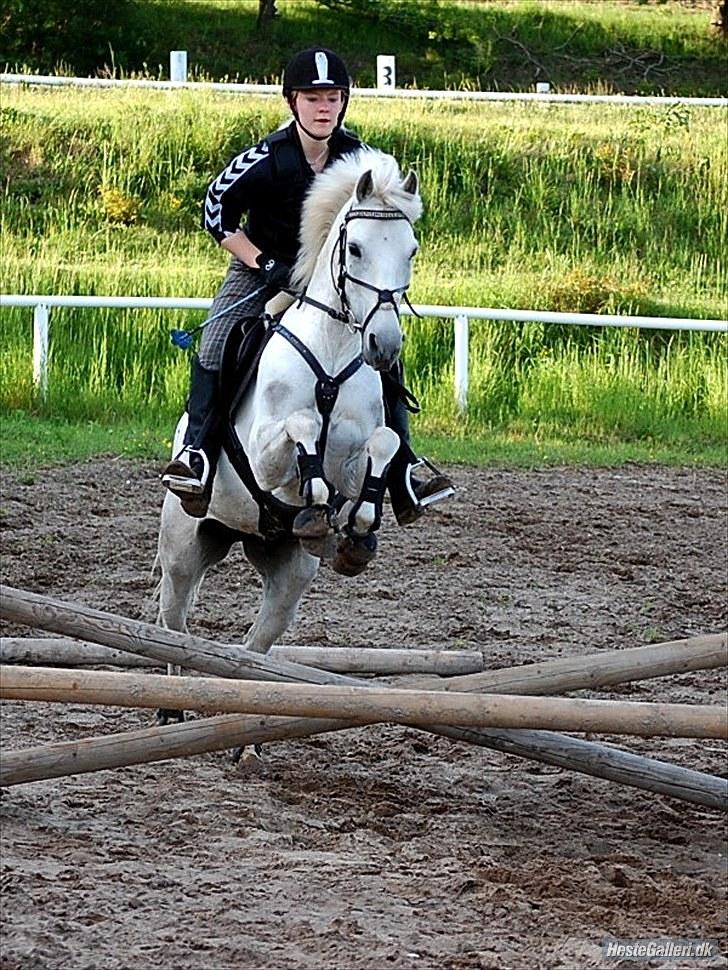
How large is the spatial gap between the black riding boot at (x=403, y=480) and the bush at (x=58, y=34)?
75.2 feet

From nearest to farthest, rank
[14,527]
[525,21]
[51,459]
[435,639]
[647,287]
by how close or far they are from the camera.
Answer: [435,639] < [14,527] < [51,459] < [647,287] < [525,21]

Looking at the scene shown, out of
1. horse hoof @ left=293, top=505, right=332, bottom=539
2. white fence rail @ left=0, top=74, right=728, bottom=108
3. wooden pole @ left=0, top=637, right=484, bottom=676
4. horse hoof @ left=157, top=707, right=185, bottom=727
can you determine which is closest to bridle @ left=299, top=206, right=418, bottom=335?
horse hoof @ left=293, top=505, right=332, bottom=539

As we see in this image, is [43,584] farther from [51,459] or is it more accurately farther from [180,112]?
[180,112]

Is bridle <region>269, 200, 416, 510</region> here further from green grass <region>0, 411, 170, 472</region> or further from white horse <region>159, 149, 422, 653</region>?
green grass <region>0, 411, 170, 472</region>

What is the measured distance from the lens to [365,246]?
16.4 ft

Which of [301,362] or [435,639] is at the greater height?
[301,362]

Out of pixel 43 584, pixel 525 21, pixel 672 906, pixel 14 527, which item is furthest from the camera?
pixel 525 21

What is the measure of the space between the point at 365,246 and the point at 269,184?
2.46 feet

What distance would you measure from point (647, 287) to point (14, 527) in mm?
10255

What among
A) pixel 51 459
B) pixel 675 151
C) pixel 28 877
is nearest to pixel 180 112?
pixel 675 151

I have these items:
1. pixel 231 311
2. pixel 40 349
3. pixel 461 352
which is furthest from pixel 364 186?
pixel 40 349

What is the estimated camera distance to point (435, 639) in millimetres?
7469

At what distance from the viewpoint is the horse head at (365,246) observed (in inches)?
191

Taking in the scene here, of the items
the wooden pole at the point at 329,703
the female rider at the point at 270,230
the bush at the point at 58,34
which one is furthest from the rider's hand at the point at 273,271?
the bush at the point at 58,34
